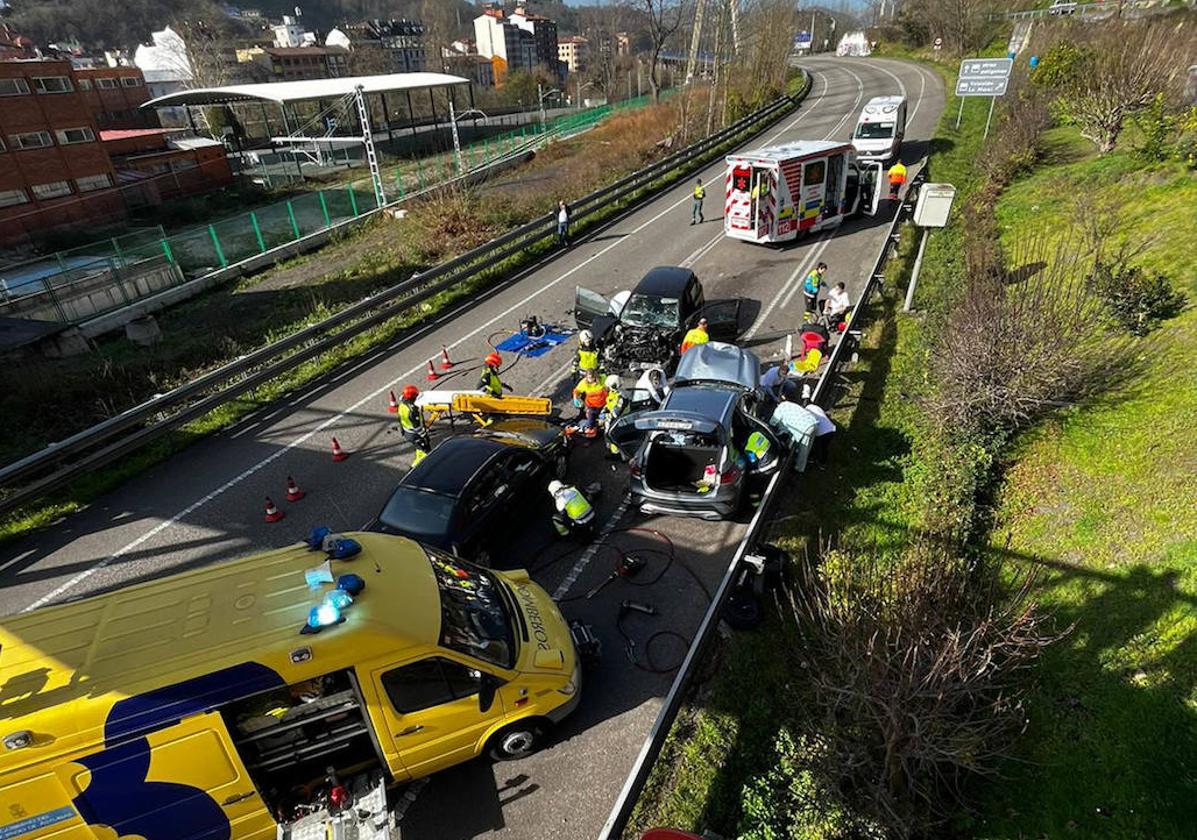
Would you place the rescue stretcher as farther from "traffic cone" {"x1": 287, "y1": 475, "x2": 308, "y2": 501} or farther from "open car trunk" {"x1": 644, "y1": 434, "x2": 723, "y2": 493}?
"open car trunk" {"x1": 644, "y1": 434, "x2": 723, "y2": 493}

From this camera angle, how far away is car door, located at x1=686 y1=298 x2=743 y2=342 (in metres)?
13.5

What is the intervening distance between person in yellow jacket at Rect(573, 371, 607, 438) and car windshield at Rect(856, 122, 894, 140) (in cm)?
2135

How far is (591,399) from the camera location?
36.0ft

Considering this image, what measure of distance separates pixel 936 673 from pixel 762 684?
6.72 ft

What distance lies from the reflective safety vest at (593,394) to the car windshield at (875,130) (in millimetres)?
21421

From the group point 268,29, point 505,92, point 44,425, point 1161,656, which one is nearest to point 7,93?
point 44,425

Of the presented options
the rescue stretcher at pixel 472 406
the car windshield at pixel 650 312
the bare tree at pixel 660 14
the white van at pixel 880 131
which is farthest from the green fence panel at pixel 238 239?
the bare tree at pixel 660 14

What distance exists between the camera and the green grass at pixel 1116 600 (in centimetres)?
510

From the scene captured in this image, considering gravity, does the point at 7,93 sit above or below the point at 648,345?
above

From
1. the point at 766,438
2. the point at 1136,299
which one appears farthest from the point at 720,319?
the point at 1136,299

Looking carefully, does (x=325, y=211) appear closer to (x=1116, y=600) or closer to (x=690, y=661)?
(x=690, y=661)

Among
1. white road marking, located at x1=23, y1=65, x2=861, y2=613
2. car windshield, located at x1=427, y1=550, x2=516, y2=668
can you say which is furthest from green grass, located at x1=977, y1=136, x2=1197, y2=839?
white road marking, located at x1=23, y1=65, x2=861, y2=613

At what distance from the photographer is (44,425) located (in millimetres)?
12492

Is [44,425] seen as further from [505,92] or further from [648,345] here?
[505,92]
